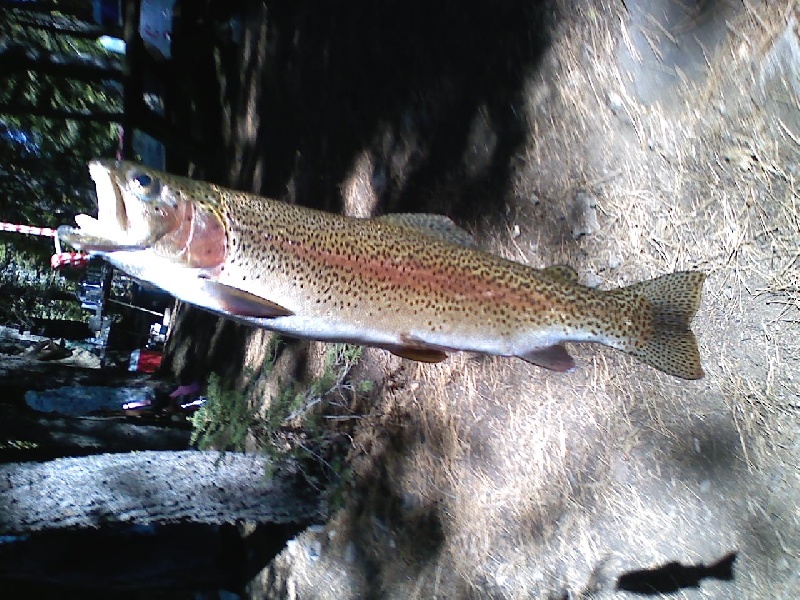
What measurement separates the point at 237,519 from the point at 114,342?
9991 mm

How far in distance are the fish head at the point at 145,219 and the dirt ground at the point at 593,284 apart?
257cm

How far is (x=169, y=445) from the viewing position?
17.2 feet

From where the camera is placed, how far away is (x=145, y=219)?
6.96ft

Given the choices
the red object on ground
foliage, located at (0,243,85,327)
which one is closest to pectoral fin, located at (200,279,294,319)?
the red object on ground

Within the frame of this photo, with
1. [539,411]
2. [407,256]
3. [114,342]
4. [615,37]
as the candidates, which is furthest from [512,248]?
[114,342]

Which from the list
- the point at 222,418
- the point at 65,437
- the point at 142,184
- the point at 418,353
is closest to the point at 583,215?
the point at 418,353

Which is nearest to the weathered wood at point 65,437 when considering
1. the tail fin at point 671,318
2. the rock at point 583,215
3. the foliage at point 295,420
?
the foliage at point 295,420

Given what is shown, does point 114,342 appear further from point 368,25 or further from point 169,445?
point 368,25

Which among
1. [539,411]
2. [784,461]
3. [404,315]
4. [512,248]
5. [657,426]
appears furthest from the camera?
[512,248]

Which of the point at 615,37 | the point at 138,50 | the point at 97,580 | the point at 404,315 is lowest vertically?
the point at 97,580

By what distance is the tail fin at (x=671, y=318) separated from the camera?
2.43m

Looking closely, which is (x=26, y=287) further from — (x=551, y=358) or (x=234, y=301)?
(x=551, y=358)

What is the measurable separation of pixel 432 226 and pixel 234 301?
3.03ft

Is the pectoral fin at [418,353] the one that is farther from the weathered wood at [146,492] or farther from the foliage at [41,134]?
the foliage at [41,134]
